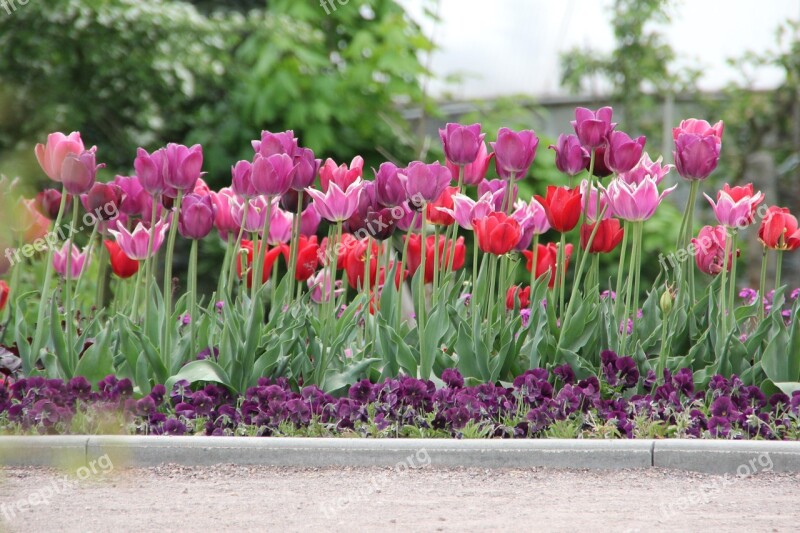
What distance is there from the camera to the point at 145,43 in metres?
10.2

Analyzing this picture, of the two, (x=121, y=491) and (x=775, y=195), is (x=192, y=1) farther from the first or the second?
(x=121, y=491)

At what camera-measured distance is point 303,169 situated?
137 inches

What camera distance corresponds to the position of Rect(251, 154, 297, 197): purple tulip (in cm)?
333

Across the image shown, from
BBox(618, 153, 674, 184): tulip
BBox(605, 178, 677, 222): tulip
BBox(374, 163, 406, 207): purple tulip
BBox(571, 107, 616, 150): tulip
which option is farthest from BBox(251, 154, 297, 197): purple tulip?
BBox(618, 153, 674, 184): tulip

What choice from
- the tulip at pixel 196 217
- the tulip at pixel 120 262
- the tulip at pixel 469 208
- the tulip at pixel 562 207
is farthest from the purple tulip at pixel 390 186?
the tulip at pixel 120 262

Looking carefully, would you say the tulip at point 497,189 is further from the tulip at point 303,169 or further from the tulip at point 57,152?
the tulip at point 57,152

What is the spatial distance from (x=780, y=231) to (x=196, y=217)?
2256mm

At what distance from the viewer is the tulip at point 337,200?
11.8 ft

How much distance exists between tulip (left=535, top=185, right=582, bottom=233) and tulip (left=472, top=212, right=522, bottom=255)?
0.25 metres

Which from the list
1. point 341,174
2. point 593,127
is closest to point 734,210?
point 593,127

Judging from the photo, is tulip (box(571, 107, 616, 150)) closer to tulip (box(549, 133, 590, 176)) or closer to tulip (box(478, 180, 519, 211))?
tulip (box(549, 133, 590, 176))

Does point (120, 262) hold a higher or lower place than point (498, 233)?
lower

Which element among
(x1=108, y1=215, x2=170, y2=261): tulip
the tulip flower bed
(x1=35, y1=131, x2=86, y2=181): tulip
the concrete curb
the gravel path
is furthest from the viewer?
(x1=108, y1=215, x2=170, y2=261): tulip

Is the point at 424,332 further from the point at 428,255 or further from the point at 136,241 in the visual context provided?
the point at 136,241
